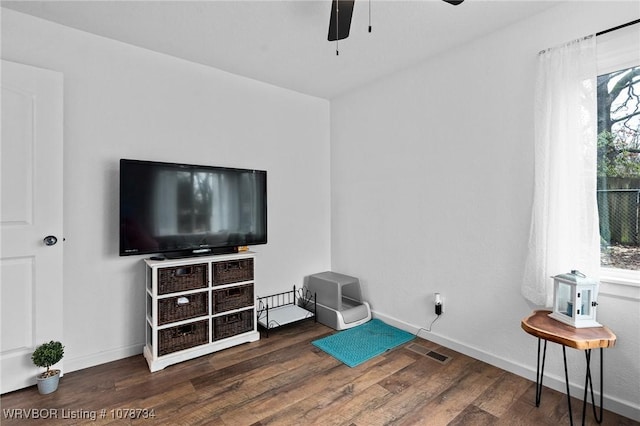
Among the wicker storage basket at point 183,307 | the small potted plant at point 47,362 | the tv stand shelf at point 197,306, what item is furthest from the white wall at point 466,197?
the small potted plant at point 47,362

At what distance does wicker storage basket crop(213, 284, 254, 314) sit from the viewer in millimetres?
2642

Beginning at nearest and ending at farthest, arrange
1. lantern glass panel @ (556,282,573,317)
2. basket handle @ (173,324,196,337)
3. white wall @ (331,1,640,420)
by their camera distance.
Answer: lantern glass panel @ (556,282,573,317) < white wall @ (331,1,640,420) < basket handle @ (173,324,196,337)

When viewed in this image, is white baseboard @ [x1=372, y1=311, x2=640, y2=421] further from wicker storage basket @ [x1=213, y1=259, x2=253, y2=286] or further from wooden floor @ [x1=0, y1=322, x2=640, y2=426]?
wicker storage basket @ [x1=213, y1=259, x2=253, y2=286]

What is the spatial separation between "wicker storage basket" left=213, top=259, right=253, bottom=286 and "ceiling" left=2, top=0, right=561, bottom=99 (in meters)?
1.77

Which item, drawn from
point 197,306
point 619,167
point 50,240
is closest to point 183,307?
point 197,306

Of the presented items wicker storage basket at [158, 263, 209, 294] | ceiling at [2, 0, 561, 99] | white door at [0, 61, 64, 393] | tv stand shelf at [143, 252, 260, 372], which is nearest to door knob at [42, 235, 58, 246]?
white door at [0, 61, 64, 393]

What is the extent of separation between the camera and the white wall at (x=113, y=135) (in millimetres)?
2322

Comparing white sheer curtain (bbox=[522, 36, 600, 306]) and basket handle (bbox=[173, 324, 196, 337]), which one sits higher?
white sheer curtain (bbox=[522, 36, 600, 306])

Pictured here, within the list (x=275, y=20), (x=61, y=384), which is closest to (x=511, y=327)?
(x=275, y=20)

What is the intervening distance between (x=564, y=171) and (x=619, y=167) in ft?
0.97

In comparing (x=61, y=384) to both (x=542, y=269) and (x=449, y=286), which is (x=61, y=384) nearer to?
(x=449, y=286)

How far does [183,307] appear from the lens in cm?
248

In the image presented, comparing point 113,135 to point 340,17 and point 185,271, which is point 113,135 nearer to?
point 185,271

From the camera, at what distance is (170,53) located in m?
2.70
